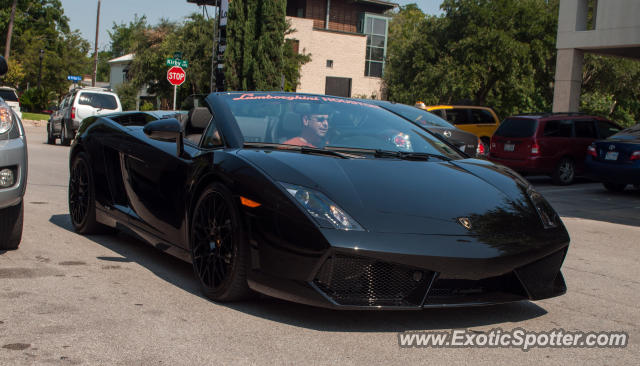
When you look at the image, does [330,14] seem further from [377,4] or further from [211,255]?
[211,255]

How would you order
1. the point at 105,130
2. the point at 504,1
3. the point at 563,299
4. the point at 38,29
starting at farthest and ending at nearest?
the point at 38,29
the point at 504,1
the point at 105,130
the point at 563,299

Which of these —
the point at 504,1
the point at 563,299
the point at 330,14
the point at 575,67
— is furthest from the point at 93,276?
the point at 330,14

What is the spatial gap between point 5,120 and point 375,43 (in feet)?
185

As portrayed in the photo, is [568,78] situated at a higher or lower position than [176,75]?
higher

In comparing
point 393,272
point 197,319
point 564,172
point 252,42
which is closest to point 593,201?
point 564,172

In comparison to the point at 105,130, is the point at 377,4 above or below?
above

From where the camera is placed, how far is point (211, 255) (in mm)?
4637

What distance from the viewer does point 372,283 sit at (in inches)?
155

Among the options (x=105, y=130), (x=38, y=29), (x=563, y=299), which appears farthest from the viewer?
(x=38, y=29)

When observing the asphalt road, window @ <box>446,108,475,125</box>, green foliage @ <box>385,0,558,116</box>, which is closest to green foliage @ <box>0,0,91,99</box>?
green foliage @ <box>385,0,558,116</box>

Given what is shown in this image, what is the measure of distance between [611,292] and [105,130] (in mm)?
4397

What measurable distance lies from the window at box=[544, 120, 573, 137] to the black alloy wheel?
12.7 m

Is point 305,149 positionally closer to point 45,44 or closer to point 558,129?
point 558,129

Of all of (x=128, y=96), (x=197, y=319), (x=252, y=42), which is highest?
(x=252, y=42)
